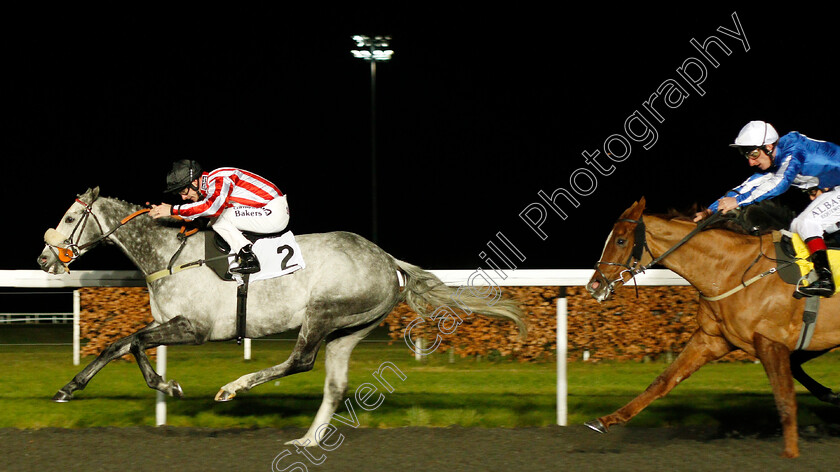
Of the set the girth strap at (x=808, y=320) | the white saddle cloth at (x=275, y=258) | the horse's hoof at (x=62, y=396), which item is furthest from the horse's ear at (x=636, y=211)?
the horse's hoof at (x=62, y=396)

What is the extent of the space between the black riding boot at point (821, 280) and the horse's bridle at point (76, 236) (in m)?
3.68

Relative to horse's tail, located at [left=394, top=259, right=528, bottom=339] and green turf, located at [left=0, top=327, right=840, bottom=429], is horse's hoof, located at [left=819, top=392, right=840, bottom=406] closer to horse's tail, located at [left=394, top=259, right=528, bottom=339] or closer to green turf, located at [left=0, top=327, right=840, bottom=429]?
green turf, located at [left=0, top=327, right=840, bottom=429]

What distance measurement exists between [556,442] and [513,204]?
76.1 feet

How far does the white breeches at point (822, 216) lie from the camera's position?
413cm

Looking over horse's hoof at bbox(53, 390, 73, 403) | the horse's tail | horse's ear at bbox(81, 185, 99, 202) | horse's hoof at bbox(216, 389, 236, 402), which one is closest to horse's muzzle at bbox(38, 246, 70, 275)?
horse's ear at bbox(81, 185, 99, 202)

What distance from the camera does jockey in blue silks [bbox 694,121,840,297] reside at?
4.12 m

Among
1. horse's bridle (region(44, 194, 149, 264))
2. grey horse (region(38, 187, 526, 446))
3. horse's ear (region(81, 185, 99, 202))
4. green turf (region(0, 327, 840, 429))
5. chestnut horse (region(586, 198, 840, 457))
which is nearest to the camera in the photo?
chestnut horse (region(586, 198, 840, 457))

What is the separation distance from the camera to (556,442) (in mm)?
4203

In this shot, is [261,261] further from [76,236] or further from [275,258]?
[76,236]

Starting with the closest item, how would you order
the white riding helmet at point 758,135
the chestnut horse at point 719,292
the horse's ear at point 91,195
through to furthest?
1. the chestnut horse at point 719,292
2. the white riding helmet at point 758,135
3. the horse's ear at point 91,195

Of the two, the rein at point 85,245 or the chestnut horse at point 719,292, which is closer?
the chestnut horse at point 719,292

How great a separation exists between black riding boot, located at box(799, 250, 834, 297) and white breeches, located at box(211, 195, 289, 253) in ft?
9.27

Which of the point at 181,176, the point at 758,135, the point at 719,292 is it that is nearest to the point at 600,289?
the point at 719,292

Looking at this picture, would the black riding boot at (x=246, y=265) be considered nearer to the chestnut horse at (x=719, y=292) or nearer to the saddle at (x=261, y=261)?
the saddle at (x=261, y=261)
